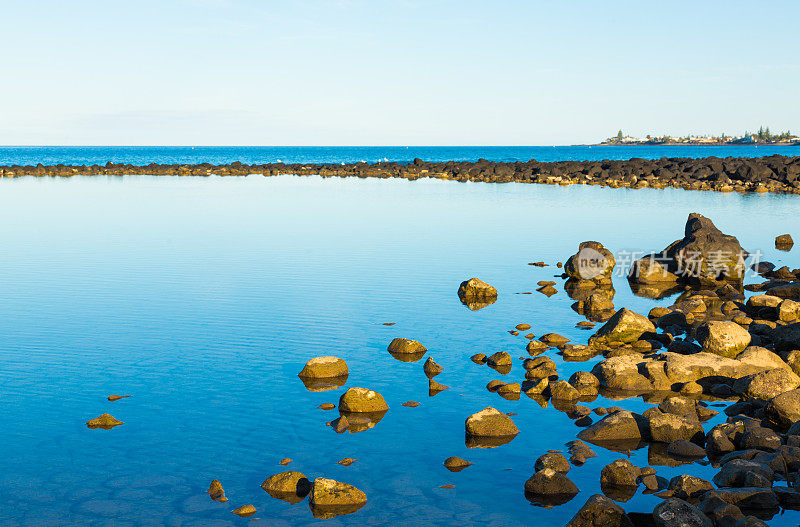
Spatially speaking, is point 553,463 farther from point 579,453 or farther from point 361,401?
point 361,401

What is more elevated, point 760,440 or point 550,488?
point 760,440

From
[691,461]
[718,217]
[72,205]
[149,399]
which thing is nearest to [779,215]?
[718,217]

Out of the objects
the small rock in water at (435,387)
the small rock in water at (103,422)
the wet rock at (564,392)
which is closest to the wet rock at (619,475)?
the wet rock at (564,392)

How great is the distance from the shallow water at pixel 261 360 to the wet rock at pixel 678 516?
94 cm

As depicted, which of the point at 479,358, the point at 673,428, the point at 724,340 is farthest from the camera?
the point at 479,358

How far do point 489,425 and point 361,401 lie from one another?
258 centimetres

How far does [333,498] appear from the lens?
10.5m

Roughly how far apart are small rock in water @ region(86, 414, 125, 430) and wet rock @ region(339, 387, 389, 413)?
13.8ft

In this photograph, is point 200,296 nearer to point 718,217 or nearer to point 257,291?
point 257,291

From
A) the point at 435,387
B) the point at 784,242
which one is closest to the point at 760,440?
the point at 435,387

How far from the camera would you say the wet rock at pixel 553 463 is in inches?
454

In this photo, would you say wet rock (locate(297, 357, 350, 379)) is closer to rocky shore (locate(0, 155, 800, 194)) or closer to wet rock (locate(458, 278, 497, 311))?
wet rock (locate(458, 278, 497, 311))

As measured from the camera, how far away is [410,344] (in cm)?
1773

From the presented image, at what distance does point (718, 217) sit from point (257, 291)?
3363 centimetres
